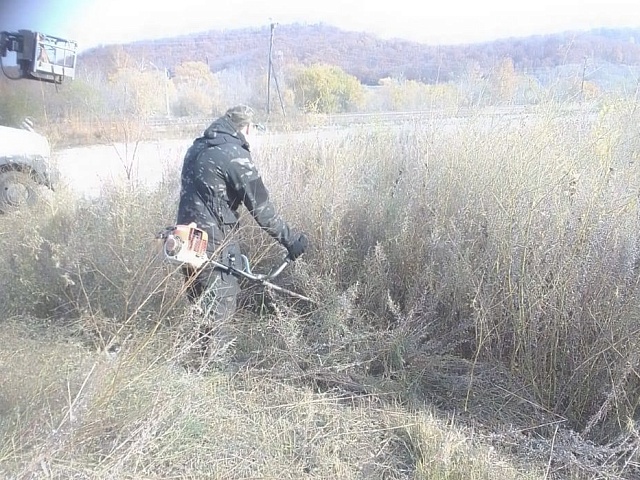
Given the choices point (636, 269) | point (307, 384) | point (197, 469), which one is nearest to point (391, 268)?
point (307, 384)

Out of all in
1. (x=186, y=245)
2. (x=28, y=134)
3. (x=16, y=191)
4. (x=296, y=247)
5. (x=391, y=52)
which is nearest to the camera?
(x=186, y=245)

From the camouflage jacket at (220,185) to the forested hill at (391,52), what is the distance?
126 cm

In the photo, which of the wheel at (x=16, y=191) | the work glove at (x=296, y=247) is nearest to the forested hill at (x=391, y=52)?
the wheel at (x=16, y=191)

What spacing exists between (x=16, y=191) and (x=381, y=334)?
4.60 meters

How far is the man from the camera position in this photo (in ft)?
11.0

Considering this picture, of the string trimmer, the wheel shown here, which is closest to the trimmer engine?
the string trimmer

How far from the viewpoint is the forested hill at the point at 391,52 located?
4.79 metres

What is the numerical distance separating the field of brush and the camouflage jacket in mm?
447

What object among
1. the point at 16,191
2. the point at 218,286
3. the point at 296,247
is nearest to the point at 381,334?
the point at 296,247

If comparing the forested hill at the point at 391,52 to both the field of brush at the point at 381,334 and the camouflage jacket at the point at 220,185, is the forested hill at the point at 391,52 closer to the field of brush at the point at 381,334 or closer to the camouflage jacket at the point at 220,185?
the field of brush at the point at 381,334

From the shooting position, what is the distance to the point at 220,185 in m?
3.39

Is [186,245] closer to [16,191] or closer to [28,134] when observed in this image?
[16,191]

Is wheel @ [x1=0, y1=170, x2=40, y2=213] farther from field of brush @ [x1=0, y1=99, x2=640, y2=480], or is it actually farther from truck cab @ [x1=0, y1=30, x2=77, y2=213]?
field of brush @ [x1=0, y1=99, x2=640, y2=480]

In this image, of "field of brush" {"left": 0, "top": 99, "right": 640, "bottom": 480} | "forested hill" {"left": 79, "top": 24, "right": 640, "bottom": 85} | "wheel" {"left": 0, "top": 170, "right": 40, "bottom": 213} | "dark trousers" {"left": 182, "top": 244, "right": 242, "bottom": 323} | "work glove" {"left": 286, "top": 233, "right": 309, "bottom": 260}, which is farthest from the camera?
"wheel" {"left": 0, "top": 170, "right": 40, "bottom": 213}
